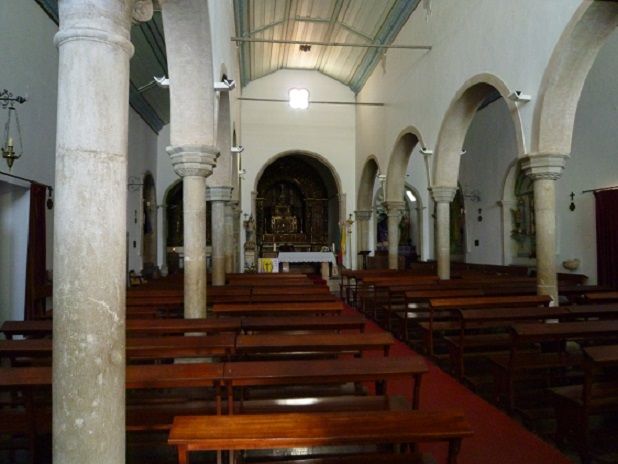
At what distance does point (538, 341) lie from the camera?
171 inches

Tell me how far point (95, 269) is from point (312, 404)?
1805mm

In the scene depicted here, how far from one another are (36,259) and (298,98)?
1211 cm

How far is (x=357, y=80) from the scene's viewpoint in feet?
63.1

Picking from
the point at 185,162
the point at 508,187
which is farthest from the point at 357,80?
the point at 185,162

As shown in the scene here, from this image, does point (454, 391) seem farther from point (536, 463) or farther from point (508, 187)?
point (508, 187)

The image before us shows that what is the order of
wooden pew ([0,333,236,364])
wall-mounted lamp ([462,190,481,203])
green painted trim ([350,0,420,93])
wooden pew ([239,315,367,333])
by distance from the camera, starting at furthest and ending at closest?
wall-mounted lamp ([462,190,481,203]) → green painted trim ([350,0,420,93]) → wooden pew ([239,315,367,333]) → wooden pew ([0,333,236,364])

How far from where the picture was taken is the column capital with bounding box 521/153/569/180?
24.5 ft

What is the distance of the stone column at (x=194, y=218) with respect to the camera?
6148 mm

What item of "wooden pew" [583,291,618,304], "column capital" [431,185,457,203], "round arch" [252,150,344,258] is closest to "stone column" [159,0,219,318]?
"wooden pew" [583,291,618,304]

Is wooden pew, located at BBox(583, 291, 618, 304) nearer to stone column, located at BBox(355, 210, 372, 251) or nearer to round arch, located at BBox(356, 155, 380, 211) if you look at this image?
round arch, located at BBox(356, 155, 380, 211)

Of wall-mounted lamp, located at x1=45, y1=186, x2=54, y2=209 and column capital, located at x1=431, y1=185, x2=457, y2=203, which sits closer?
wall-mounted lamp, located at x1=45, y1=186, x2=54, y2=209

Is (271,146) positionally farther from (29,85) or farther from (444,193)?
(29,85)

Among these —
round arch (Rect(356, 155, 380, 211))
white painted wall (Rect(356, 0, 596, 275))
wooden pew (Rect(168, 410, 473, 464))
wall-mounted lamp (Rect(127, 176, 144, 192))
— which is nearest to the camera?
wooden pew (Rect(168, 410, 473, 464))

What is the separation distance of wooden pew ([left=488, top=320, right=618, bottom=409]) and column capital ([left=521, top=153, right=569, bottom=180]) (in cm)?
355
